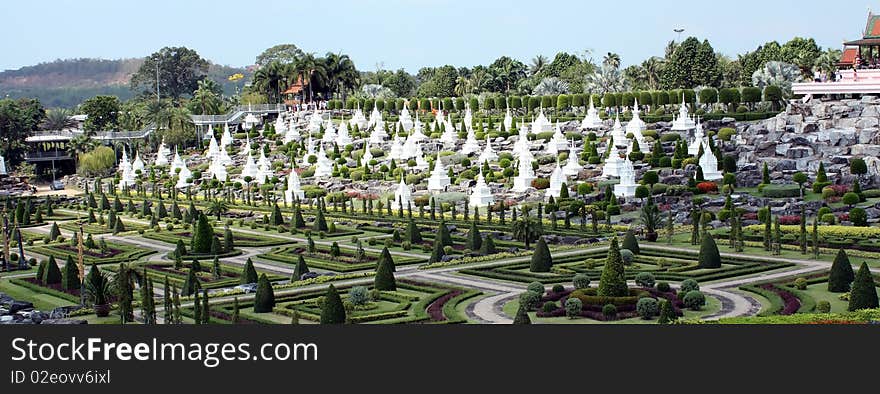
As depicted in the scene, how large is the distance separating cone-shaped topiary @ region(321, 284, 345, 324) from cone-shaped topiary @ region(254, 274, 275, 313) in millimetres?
6311

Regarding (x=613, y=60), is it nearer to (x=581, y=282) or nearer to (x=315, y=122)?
(x=315, y=122)

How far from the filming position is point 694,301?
5634 cm

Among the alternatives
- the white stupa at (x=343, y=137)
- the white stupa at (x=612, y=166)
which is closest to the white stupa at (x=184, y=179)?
the white stupa at (x=343, y=137)

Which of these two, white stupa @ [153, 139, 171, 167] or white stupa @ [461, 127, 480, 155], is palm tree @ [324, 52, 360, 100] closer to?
white stupa @ [153, 139, 171, 167]

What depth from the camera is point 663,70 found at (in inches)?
5615

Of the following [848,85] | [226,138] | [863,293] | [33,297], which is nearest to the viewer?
[863,293]

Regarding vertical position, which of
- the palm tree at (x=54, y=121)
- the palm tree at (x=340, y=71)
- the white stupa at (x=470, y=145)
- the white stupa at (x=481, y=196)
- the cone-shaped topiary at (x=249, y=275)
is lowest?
the cone-shaped topiary at (x=249, y=275)

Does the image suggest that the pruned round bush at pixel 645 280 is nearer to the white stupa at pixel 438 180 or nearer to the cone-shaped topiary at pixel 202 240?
the cone-shaped topiary at pixel 202 240

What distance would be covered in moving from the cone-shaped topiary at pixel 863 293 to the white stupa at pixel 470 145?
68.8m

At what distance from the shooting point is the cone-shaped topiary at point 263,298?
193 feet

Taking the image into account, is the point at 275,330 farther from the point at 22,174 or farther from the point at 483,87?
the point at 483,87

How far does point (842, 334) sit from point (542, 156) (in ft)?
235

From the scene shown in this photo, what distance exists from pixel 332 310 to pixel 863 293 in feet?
70.2

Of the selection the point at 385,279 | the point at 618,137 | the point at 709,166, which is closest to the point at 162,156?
the point at 618,137
